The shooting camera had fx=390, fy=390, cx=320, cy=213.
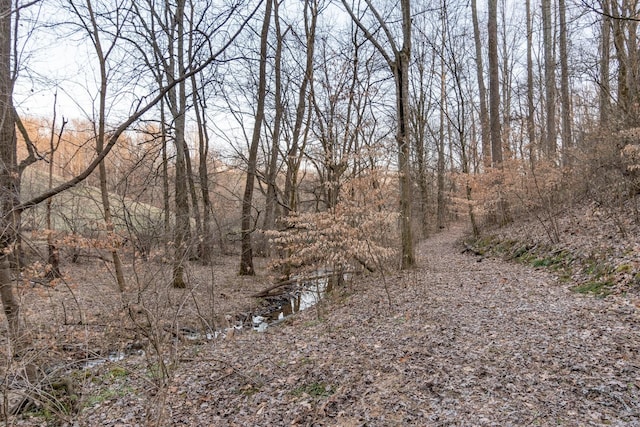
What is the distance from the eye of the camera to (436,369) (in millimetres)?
4156

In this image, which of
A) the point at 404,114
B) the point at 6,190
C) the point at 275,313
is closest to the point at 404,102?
the point at 404,114

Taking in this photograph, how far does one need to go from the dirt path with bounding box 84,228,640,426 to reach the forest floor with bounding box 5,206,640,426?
0.05 feet

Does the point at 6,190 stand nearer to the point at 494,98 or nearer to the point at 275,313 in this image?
the point at 275,313

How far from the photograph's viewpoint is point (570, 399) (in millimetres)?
3270

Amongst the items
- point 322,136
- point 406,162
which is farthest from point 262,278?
point 406,162

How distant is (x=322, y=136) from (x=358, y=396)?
828 centimetres

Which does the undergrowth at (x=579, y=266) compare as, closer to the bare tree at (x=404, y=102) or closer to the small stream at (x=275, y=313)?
the bare tree at (x=404, y=102)

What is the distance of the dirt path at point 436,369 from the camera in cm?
335

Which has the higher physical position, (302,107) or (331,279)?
(302,107)

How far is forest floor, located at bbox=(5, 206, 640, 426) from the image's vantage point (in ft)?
11.2

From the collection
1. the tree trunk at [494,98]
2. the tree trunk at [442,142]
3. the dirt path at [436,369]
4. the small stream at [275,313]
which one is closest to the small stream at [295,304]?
the small stream at [275,313]

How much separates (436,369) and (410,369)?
286 mm

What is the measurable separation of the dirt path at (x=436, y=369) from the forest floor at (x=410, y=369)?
0.05ft

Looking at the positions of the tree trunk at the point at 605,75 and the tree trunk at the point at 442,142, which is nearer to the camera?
the tree trunk at the point at 605,75
